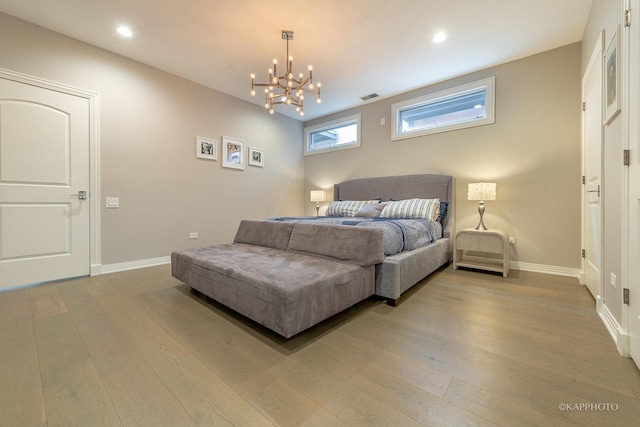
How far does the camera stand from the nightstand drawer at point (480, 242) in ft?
9.93

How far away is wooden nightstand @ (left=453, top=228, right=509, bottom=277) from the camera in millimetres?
2994

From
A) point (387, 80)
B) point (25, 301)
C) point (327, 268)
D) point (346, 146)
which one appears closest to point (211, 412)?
point (327, 268)

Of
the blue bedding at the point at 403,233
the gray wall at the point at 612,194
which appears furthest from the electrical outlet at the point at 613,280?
the blue bedding at the point at 403,233

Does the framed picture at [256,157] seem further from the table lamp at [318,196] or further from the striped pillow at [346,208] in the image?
the striped pillow at [346,208]

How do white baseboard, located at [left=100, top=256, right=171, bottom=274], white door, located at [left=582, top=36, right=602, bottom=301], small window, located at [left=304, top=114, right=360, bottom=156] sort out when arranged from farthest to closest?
1. small window, located at [left=304, top=114, right=360, bottom=156]
2. white baseboard, located at [left=100, top=256, right=171, bottom=274]
3. white door, located at [left=582, top=36, right=602, bottom=301]

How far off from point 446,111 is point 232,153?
3616mm

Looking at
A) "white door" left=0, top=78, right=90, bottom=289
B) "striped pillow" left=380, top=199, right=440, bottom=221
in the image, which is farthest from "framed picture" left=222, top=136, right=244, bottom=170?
"striped pillow" left=380, top=199, right=440, bottom=221

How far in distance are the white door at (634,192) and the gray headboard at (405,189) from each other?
7.54 ft

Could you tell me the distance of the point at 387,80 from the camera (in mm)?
3885

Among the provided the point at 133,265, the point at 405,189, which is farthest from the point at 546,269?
the point at 133,265

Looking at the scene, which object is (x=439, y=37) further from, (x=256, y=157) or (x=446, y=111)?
(x=256, y=157)

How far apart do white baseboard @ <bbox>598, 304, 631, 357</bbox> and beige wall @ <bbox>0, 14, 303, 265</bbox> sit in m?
4.55

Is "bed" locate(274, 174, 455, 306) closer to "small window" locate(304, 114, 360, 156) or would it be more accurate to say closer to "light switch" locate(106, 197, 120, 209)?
"small window" locate(304, 114, 360, 156)

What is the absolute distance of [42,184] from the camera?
9.06 feet
